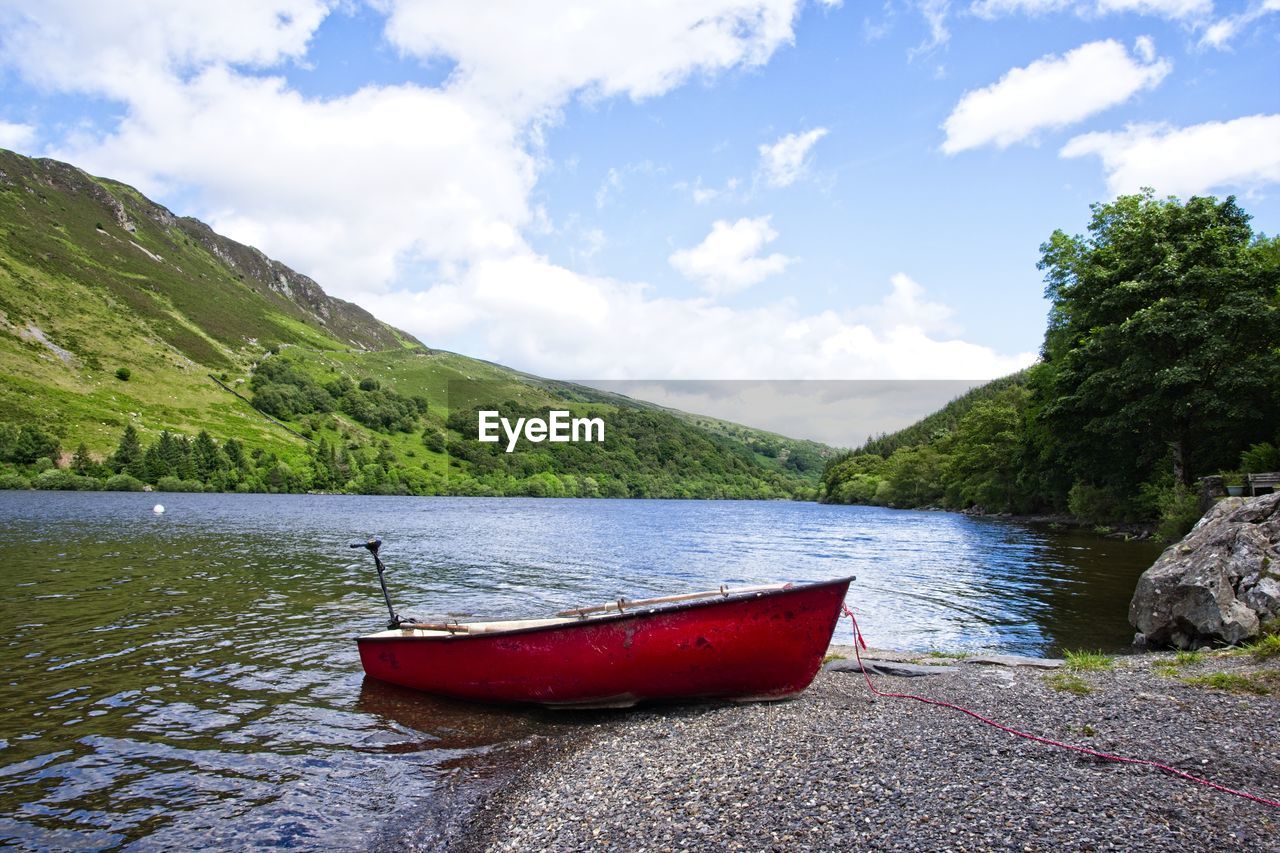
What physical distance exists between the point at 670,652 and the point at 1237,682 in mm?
8757

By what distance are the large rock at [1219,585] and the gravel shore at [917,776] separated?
3.66 metres

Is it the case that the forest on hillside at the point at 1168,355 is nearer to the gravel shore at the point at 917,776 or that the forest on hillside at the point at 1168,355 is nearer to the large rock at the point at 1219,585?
the large rock at the point at 1219,585

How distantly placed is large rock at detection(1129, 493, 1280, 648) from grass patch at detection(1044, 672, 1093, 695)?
503cm

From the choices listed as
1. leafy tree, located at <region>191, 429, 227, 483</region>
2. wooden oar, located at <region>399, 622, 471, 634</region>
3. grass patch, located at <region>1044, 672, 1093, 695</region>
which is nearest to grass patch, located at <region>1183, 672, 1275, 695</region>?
grass patch, located at <region>1044, 672, 1093, 695</region>

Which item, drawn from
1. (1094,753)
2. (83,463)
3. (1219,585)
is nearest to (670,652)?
(1094,753)

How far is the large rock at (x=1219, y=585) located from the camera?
14234 mm

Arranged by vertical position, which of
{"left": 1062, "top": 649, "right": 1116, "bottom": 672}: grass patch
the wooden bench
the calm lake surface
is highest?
the wooden bench

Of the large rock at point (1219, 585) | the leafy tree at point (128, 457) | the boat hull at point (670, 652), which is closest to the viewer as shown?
the boat hull at point (670, 652)

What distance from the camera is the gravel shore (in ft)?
20.5

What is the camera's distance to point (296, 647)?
54.9 ft

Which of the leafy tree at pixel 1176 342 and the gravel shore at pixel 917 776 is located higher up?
the leafy tree at pixel 1176 342

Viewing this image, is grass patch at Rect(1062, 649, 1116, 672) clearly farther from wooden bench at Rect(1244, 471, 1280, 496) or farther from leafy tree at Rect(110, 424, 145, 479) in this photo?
leafy tree at Rect(110, 424, 145, 479)

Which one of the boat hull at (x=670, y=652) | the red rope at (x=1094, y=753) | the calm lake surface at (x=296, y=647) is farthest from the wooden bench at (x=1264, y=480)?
the boat hull at (x=670, y=652)

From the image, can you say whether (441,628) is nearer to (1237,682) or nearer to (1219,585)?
(1237,682)
